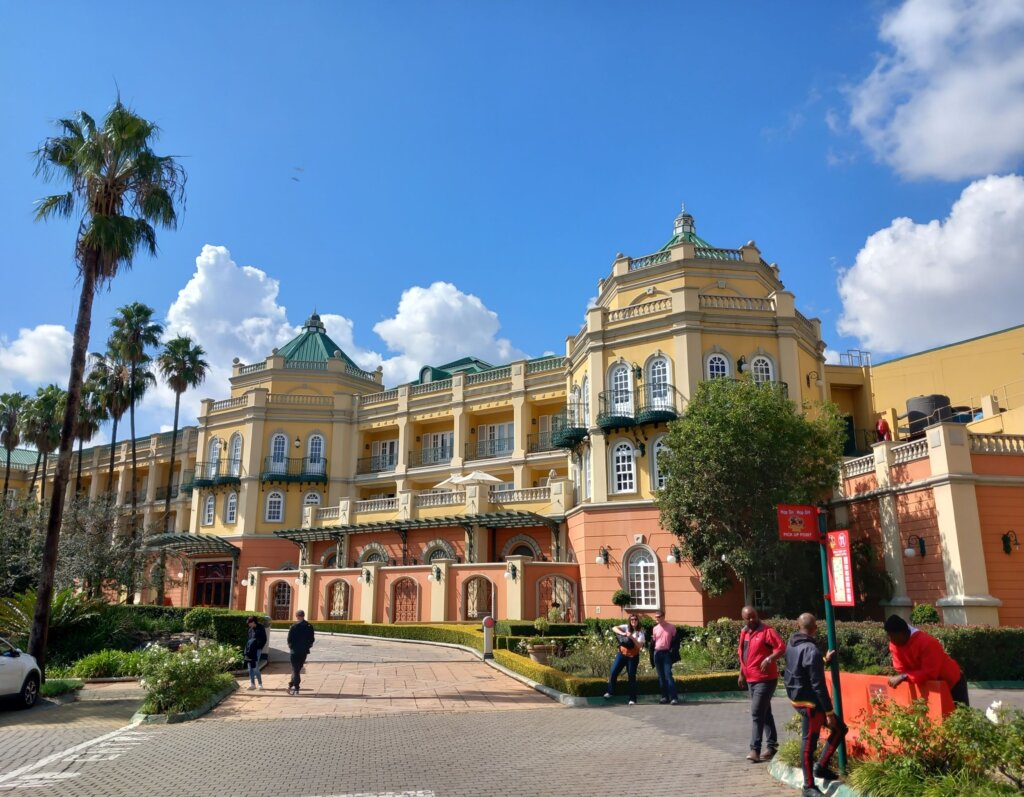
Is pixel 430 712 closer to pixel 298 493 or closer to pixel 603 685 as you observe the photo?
pixel 603 685

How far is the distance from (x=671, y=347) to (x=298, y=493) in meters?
23.4

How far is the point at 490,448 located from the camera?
39938 mm

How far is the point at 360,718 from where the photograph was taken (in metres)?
12.6

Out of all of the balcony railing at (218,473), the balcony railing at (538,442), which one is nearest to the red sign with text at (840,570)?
the balcony railing at (538,442)

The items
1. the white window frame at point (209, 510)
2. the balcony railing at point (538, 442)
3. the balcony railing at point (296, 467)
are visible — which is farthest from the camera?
the white window frame at point (209, 510)

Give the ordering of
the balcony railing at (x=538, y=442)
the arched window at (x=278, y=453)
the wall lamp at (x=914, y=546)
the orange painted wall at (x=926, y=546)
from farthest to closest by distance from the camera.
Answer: the arched window at (x=278, y=453) → the balcony railing at (x=538, y=442) → the wall lamp at (x=914, y=546) → the orange painted wall at (x=926, y=546)

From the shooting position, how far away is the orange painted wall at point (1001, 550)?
19.7m

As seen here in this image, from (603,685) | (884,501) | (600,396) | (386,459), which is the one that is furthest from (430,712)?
(386,459)

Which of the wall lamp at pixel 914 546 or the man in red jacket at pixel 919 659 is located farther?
the wall lamp at pixel 914 546

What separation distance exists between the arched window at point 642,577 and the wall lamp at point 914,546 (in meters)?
8.21

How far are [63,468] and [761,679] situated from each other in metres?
15.4

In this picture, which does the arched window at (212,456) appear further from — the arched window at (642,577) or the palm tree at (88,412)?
the arched window at (642,577)

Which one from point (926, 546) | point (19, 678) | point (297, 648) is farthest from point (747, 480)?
point (19, 678)

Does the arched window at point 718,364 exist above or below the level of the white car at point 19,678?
above
